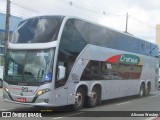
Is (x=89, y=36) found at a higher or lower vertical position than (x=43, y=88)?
higher

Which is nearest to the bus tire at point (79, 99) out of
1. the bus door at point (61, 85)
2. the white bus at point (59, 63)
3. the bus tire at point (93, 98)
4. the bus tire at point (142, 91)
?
the white bus at point (59, 63)

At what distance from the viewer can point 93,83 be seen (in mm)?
17359

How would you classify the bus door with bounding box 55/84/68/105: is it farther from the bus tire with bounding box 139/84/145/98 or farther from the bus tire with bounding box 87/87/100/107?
the bus tire with bounding box 139/84/145/98

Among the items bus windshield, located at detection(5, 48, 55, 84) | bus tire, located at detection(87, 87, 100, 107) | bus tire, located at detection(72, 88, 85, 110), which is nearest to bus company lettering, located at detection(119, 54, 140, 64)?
bus tire, located at detection(87, 87, 100, 107)

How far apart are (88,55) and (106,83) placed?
258cm

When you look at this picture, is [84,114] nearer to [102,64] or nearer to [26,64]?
[26,64]

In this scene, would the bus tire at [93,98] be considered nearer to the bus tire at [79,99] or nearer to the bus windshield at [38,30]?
the bus tire at [79,99]

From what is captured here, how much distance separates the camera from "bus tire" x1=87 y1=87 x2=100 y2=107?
17.1 metres

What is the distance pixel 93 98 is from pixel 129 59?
203 inches

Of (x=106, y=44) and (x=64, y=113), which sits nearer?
(x=64, y=113)

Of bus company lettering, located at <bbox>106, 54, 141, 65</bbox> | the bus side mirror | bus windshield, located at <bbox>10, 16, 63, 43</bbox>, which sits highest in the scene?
bus windshield, located at <bbox>10, 16, 63, 43</bbox>

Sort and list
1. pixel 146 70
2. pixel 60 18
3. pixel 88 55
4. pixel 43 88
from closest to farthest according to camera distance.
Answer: pixel 43 88 → pixel 60 18 → pixel 88 55 → pixel 146 70

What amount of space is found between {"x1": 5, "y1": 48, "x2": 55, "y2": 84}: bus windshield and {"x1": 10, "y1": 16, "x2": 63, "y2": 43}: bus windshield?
508mm

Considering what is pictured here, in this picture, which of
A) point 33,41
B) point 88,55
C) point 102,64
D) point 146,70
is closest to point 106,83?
point 102,64
